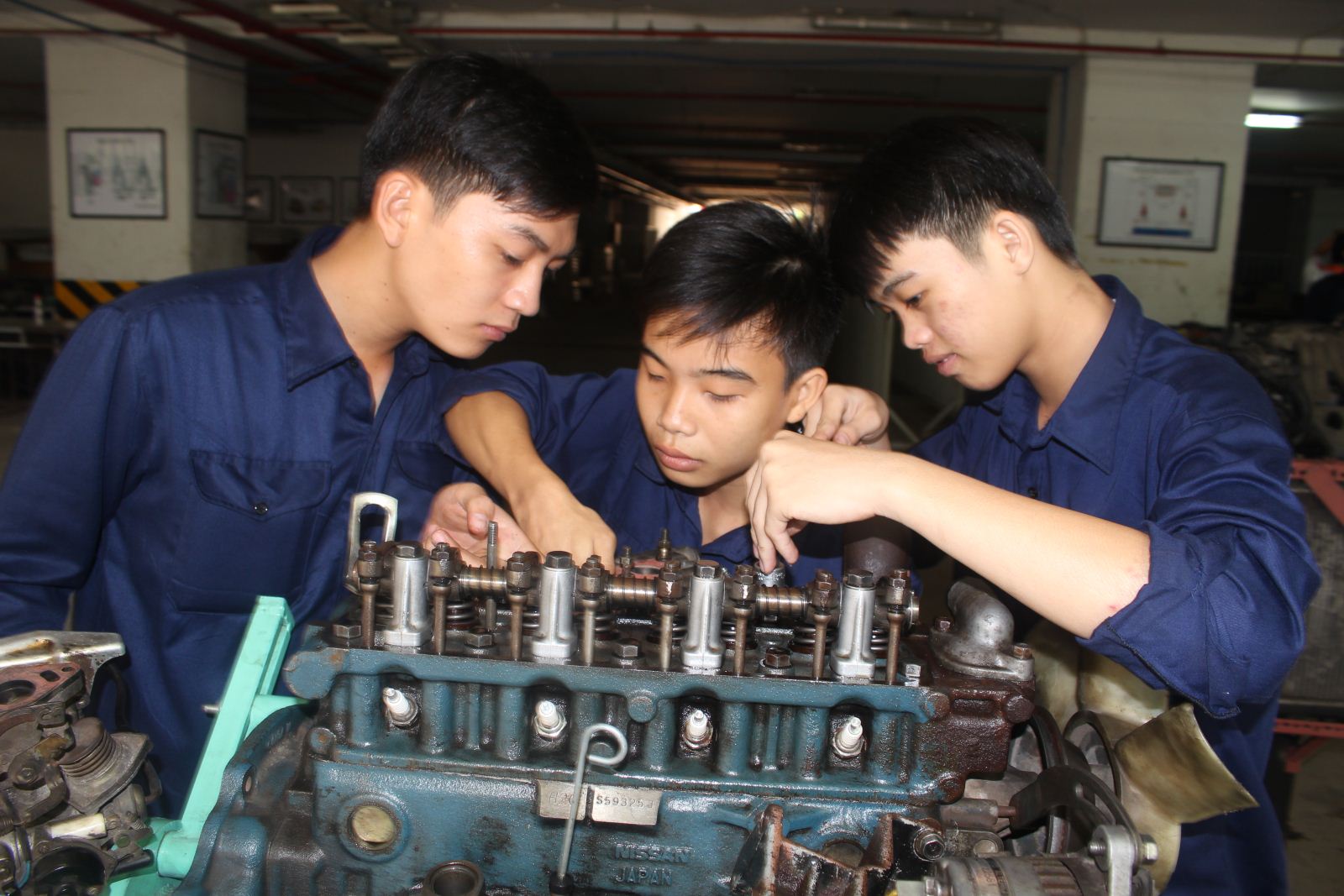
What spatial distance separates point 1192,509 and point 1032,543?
21 cm

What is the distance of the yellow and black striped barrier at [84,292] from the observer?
665 centimetres

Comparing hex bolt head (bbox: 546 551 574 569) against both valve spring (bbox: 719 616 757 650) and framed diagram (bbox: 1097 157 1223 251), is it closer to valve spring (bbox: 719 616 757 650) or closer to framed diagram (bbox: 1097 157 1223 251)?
valve spring (bbox: 719 616 757 650)

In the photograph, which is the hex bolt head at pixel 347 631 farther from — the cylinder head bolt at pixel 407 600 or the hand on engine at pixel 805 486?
the hand on engine at pixel 805 486

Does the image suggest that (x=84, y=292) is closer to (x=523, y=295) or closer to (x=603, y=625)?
(x=523, y=295)

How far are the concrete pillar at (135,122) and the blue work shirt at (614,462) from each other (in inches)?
216

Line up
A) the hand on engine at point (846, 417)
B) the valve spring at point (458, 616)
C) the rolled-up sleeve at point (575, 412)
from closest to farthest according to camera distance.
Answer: the valve spring at point (458, 616) < the hand on engine at point (846, 417) < the rolled-up sleeve at point (575, 412)

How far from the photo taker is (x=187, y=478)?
61.9 inches

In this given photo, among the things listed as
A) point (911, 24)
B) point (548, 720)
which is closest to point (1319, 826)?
point (548, 720)

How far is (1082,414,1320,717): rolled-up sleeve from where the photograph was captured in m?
1.03

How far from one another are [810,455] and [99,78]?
6937 mm

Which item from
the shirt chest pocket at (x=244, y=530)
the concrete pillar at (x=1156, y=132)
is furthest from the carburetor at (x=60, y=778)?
the concrete pillar at (x=1156, y=132)

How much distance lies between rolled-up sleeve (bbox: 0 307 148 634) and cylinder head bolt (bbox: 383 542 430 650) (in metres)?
0.73

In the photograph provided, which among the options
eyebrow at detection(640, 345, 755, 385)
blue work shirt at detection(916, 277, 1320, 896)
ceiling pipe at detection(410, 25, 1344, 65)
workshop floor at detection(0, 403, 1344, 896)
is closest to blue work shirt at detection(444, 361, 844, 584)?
eyebrow at detection(640, 345, 755, 385)

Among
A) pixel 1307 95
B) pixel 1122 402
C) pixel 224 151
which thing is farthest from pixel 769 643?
pixel 1307 95
